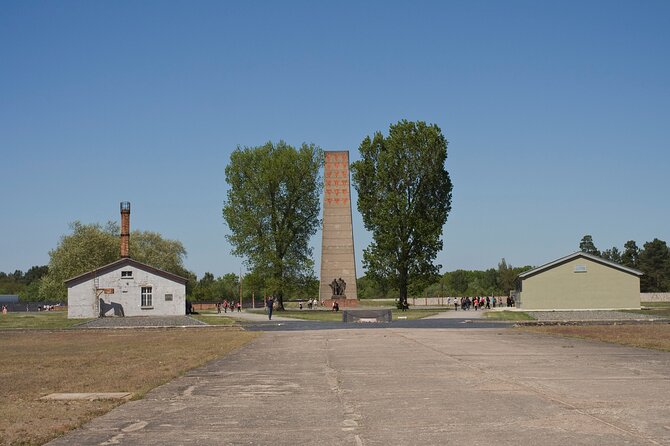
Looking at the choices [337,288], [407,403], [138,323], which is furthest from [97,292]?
[407,403]

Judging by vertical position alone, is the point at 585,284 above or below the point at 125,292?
below

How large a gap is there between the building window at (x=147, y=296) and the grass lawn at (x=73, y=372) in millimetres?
28820

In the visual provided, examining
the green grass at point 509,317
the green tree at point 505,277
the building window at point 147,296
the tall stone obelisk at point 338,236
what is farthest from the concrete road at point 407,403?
the green tree at point 505,277

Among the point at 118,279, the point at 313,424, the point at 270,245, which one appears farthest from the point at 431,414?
the point at 270,245

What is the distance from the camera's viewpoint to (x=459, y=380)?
15328 millimetres

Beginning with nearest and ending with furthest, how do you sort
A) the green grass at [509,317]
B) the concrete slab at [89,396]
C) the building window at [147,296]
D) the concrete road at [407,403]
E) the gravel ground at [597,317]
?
the concrete road at [407,403]
the concrete slab at [89,396]
the gravel ground at [597,317]
the green grass at [509,317]
the building window at [147,296]

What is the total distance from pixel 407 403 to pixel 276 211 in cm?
6940

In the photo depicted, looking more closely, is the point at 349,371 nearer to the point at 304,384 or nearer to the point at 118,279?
the point at 304,384

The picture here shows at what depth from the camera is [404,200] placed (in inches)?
2837

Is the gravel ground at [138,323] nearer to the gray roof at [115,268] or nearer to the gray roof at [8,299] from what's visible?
the gray roof at [115,268]

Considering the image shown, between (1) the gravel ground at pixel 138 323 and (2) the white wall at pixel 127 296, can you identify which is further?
(2) the white wall at pixel 127 296

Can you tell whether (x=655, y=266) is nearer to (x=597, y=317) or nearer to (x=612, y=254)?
(x=612, y=254)

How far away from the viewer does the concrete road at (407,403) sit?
919cm

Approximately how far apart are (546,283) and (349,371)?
5423 cm
